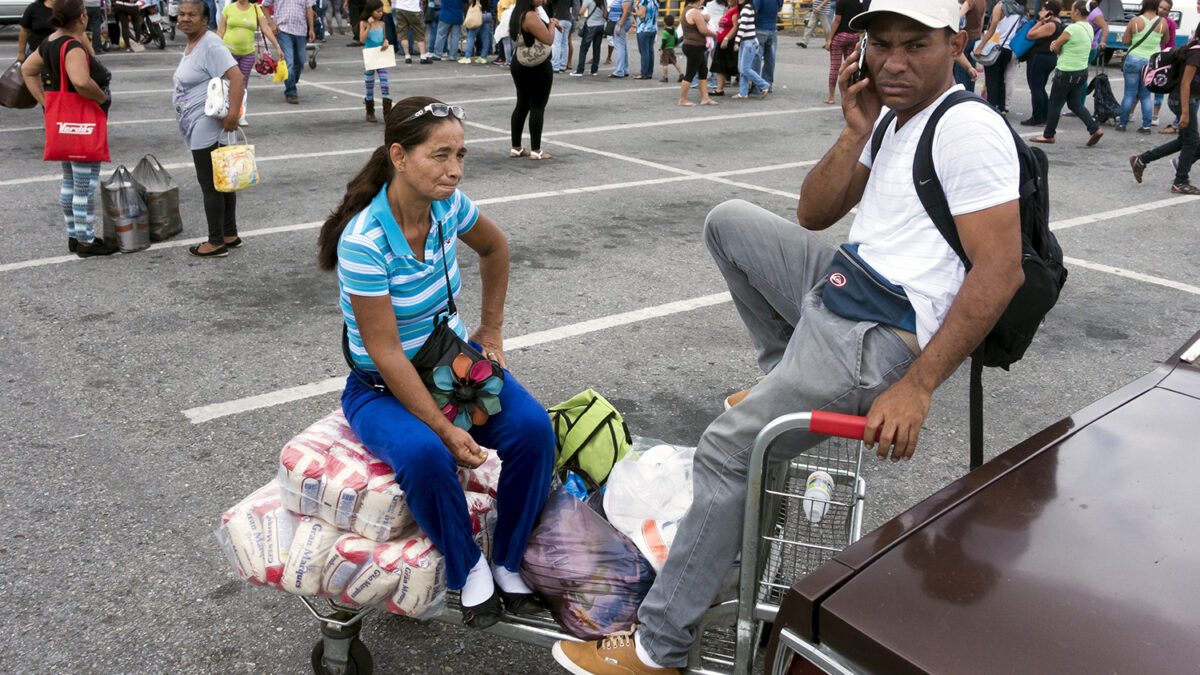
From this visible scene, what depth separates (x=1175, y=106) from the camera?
11.7 metres

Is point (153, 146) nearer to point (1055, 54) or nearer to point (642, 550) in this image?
point (642, 550)

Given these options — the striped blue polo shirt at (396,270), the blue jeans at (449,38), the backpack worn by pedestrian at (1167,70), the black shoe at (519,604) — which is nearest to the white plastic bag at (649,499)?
the black shoe at (519,604)

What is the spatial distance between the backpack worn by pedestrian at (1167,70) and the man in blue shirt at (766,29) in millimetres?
5726

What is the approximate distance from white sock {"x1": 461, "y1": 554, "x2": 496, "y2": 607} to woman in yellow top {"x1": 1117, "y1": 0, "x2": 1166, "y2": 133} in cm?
1317

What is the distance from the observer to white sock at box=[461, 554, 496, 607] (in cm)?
272

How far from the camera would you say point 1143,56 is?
1309 cm

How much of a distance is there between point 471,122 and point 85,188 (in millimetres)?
6143

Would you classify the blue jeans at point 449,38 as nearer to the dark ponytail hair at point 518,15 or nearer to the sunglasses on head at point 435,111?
the dark ponytail hair at point 518,15

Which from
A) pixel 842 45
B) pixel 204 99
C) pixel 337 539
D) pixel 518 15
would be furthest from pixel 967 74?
pixel 337 539

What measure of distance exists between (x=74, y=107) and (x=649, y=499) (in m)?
5.20

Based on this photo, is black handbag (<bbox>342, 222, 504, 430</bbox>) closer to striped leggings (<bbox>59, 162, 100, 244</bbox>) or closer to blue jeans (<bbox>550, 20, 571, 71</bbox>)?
striped leggings (<bbox>59, 162, 100, 244</bbox>)

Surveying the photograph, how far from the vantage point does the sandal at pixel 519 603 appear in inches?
112

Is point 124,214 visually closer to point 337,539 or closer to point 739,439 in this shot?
point 337,539

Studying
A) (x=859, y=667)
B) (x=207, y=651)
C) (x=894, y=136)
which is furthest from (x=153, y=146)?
(x=859, y=667)
